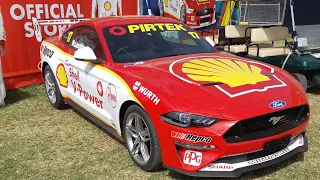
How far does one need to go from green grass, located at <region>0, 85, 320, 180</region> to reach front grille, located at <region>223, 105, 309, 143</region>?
52 cm

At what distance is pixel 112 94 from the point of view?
384 cm

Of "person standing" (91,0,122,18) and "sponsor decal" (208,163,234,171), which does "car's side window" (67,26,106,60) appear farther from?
"person standing" (91,0,122,18)

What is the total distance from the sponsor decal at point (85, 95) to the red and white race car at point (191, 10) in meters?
8.35

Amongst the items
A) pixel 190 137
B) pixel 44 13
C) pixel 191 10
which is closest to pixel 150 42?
pixel 190 137

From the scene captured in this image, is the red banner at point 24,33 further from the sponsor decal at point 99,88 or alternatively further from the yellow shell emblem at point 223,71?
the yellow shell emblem at point 223,71

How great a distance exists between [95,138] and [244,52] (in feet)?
13.0

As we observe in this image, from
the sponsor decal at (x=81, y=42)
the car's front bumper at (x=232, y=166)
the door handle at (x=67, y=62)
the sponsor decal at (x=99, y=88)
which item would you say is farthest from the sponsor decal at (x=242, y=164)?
the door handle at (x=67, y=62)

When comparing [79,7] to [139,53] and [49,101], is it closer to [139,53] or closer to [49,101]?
[49,101]

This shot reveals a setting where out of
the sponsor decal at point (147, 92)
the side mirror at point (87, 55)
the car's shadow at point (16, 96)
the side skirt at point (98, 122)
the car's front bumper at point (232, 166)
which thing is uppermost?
the side mirror at point (87, 55)

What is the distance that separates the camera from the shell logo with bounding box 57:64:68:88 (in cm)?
→ 519

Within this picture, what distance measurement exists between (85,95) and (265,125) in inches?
92.4

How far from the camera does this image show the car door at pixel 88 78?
412 cm

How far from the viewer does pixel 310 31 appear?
21.6 ft

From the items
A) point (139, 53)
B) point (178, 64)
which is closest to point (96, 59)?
point (139, 53)
